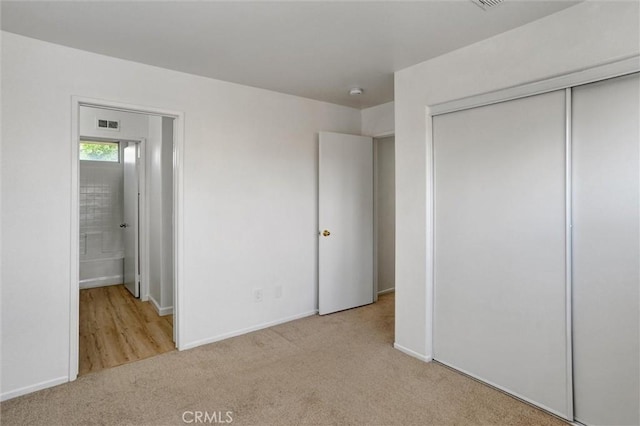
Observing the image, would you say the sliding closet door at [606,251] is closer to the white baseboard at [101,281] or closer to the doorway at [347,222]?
the doorway at [347,222]

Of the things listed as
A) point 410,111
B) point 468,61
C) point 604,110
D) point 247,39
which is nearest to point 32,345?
point 247,39

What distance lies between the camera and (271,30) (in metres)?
2.32

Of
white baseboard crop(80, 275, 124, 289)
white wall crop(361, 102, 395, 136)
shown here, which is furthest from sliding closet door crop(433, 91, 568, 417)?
white baseboard crop(80, 275, 124, 289)

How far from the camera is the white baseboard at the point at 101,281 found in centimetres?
524

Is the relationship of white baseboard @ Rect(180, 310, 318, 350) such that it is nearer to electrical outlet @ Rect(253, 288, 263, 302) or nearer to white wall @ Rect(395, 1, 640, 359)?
electrical outlet @ Rect(253, 288, 263, 302)

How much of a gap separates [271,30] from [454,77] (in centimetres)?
135

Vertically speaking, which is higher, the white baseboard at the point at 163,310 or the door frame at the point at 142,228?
the door frame at the point at 142,228

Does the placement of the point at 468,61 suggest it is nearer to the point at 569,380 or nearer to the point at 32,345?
the point at 569,380

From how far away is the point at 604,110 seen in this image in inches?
77.6

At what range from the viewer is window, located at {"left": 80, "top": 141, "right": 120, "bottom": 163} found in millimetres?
5414

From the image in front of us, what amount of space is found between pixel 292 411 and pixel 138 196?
3563 mm

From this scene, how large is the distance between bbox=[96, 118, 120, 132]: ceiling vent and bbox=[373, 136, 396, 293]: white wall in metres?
3.24

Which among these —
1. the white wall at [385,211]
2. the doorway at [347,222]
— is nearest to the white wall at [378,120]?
the doorway at [347,222]

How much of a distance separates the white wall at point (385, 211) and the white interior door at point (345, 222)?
546 mm
